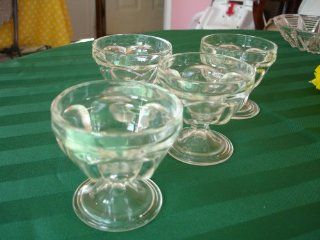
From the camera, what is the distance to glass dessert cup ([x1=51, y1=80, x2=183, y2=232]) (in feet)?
1.10

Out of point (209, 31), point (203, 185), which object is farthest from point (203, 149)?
point (209, 31)

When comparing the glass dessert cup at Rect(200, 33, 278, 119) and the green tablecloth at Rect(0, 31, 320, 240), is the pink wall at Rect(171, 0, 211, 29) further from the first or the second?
the green tablecloth at Rect(0, 31, 320, 240)

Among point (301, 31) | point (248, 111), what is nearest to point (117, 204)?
point (248, 111)

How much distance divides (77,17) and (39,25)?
0.77 metres

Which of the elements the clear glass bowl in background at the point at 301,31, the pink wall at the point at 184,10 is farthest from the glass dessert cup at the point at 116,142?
the pink wall at the point at 184,10

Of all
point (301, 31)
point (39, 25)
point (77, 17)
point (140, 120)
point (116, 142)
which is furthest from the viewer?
point (77, 17)

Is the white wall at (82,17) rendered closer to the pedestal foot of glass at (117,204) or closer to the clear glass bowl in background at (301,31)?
the clear glass bowl in background at (301,31)

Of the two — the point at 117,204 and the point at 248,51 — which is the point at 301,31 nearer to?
the point at 248,51

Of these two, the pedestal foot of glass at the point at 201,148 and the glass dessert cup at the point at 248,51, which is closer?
the pedestal foot of glass at the point at 201,148

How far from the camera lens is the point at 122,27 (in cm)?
283

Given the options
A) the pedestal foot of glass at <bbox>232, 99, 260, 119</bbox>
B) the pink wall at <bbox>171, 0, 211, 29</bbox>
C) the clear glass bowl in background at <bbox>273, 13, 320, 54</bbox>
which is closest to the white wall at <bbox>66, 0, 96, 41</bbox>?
the pink wall at <bbox>171, 0, 211, 29</bbox>

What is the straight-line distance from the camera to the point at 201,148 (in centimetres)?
52

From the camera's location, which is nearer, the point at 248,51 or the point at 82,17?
the point at 248,51

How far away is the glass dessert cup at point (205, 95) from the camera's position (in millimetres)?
463
